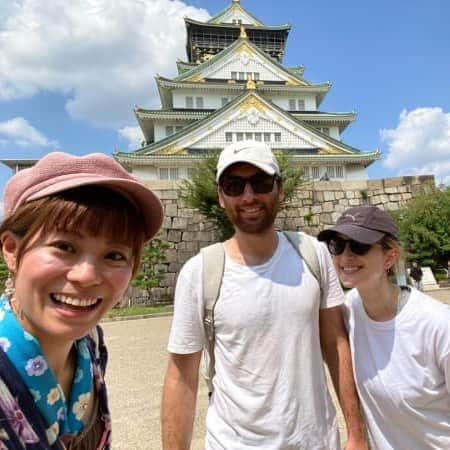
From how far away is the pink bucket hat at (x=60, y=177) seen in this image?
0.82 m

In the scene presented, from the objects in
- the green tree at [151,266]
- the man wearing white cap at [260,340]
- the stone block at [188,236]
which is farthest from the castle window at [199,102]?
the man wearing white cap at [260,340]

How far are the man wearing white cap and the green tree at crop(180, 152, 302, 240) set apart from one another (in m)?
10.5

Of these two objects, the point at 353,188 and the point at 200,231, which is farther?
the point at 353,188

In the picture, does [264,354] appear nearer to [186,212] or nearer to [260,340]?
[260,340]

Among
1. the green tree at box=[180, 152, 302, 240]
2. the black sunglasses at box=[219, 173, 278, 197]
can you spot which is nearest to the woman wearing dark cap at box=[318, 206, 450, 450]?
the black sunglasses at box=[219, 173, 278, 197]

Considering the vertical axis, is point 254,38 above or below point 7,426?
above

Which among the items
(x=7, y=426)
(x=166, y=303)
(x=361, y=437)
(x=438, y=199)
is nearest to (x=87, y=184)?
(x=7, y=426)

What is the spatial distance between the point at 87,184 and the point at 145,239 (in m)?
0.25

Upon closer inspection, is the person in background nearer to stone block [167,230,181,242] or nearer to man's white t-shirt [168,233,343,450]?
stone block [167,230,181,242]

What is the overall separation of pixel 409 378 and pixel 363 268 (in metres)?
0.39

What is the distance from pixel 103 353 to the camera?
1165 millimetres

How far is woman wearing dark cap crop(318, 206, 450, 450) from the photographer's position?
128 cm

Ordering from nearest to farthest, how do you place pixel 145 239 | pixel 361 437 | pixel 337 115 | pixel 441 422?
pixel 145 239
pixel 441 422
pixel 361 437
pixel 337 115

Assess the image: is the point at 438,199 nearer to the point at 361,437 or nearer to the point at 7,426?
the point at 361,437
